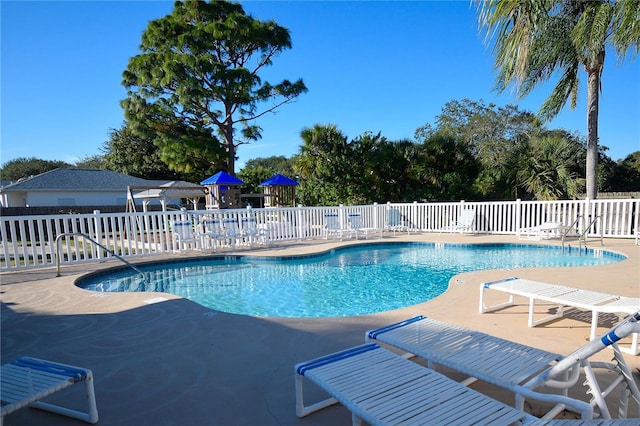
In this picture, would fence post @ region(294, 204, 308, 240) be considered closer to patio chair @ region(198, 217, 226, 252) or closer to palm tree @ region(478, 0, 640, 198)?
patio chair @ region(198, 217, 226, 252)

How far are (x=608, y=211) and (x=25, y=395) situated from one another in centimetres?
1285

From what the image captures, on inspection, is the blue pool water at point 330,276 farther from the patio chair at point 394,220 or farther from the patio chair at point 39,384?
the patio chair at point 394,220

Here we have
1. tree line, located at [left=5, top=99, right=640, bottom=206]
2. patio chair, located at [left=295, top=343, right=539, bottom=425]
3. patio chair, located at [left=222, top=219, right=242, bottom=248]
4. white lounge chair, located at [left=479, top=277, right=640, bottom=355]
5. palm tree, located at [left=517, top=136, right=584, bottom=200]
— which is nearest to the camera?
patio chair, located at [left=295, top=343, right=539, bottom=425]

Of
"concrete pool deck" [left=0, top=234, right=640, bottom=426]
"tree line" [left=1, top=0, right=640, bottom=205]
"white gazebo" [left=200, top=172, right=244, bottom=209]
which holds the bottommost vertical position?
"concrete pool deck" [left=0, top=234, right=640, bottom=426]

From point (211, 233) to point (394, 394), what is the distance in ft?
26.8

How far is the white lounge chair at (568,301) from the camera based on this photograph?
2.87 m

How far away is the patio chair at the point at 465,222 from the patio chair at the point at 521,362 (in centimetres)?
1002

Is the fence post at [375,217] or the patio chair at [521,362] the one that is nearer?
the patio chair at [521,362]

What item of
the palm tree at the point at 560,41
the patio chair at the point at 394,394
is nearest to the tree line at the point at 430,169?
the palm tree at the point at 560,41

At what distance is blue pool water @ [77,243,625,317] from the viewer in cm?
547

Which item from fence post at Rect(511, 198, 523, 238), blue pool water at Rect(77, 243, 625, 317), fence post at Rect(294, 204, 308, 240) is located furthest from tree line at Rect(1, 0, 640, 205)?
blue pool water at Rect(77, 243, 625, 317)

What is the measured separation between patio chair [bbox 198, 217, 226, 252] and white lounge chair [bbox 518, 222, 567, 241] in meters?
9.10

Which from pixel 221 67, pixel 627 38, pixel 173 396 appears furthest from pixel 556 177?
pixel 221 67

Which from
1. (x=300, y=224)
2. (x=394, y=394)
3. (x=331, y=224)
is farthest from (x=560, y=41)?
(x=394, y=394)
